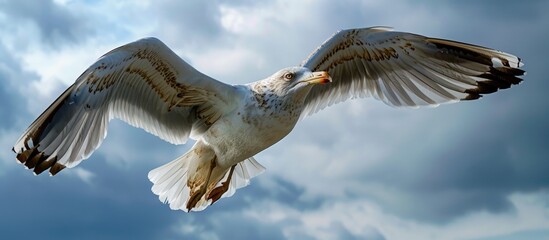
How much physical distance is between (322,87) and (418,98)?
3.56ft

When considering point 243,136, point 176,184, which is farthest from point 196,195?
point 243,136

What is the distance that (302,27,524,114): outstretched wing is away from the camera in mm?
9828

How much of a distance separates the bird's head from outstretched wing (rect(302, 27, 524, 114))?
1.06 meters

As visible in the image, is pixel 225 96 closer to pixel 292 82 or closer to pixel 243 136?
pixel 243 136

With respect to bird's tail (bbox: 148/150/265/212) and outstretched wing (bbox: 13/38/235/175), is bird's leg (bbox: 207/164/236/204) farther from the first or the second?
outstretched wing (bbox: 13/38/235/175)

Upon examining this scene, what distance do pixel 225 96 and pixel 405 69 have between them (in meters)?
2.43

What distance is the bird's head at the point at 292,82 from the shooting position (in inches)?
334

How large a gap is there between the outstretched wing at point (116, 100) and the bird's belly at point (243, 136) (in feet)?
0.83

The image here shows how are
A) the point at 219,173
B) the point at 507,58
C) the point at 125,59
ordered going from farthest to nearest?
the point at 507,58 → the point at 219,173 → the point at 125,59

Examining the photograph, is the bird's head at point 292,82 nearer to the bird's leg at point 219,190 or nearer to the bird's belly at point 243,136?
the bird's belly at point 243,136

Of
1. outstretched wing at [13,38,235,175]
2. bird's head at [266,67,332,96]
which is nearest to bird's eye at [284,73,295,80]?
bird's head at [266,67,332,96]

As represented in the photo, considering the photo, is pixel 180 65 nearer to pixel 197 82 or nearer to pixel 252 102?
pixel 197 82

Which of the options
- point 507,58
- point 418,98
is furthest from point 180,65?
point 507,58

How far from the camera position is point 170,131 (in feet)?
30.6
